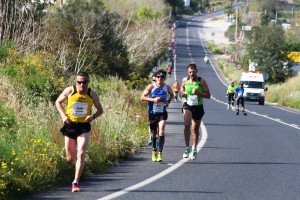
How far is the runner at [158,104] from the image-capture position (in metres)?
15.2

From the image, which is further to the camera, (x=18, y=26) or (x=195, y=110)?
(x=18, y=26)

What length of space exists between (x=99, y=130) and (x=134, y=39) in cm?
3912

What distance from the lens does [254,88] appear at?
60.3 meters

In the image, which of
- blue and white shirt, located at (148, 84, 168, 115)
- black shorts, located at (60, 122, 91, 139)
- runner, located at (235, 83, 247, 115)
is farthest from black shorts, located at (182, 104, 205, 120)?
runner, located at (235, 83, 247, 115)

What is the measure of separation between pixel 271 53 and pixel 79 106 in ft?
266

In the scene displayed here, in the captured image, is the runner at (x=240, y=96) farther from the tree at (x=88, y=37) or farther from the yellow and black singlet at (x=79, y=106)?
the yellow and black singlet at (x=79, y=106)

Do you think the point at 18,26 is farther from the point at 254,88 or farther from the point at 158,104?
the point at 254,88

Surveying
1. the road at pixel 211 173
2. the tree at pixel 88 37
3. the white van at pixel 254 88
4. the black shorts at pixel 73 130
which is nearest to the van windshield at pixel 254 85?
the white van at pixel 254 88

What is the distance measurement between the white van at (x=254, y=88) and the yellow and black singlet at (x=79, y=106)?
4741cm

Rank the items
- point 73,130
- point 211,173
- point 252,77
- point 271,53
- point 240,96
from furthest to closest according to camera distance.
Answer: point 271,53
point 252,77
point 240,96
point 211,173
point 73,130

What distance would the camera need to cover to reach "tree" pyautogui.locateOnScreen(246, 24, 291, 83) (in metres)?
91.5

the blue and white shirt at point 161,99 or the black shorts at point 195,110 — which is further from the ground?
the blue and white shirt at point 161,99

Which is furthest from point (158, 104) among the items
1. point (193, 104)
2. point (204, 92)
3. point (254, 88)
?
point (254, 88)

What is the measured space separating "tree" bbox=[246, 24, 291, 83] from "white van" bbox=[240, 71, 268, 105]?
2992 cm
